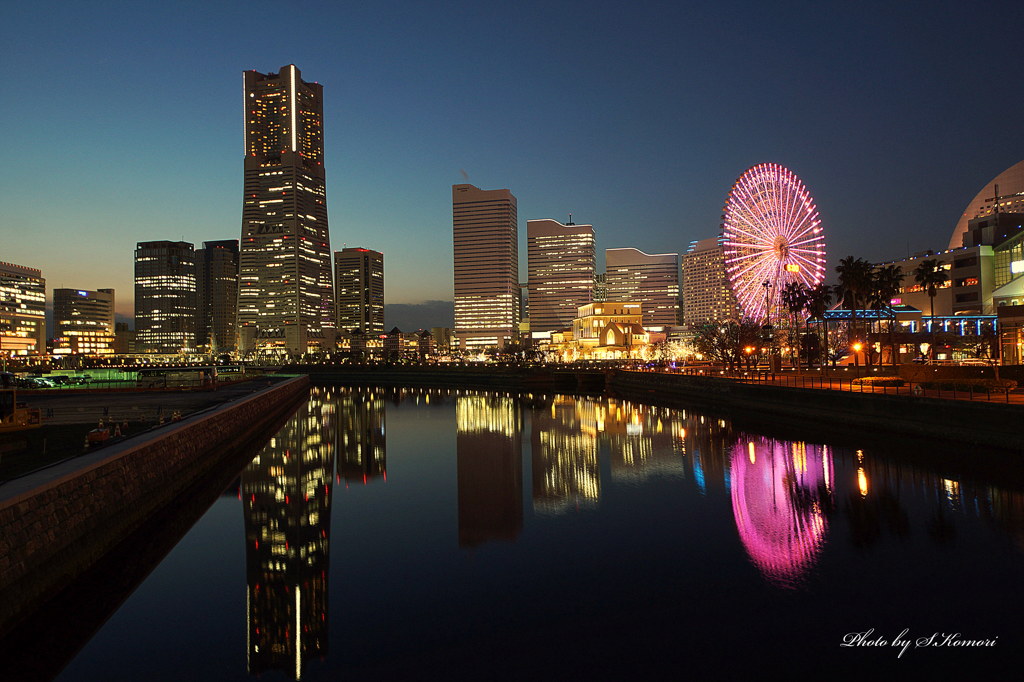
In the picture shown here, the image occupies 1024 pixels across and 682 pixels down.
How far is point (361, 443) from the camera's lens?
149 ft

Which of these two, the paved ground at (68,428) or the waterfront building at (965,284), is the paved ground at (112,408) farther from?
the waterfront building at (965,284)

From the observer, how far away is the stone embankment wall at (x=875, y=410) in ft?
100

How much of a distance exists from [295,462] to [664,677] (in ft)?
96.3

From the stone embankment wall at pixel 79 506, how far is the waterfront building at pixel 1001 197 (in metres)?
179

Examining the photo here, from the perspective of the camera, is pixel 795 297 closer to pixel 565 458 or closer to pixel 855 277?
pixel 855 277

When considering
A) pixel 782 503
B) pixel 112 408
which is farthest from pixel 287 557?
pixel 112 408

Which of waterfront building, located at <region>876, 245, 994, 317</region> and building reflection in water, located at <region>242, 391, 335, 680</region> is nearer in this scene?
building reflection in water, located at <region>242, 391, 335, 680</region>

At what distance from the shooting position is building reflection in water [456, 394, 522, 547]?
22.9 meters

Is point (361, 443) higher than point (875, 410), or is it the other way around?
point (875, 410)

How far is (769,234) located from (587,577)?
66.4m

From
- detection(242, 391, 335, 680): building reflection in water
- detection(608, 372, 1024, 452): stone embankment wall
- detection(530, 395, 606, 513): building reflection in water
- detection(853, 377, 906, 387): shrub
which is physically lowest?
detection(530, 395, 606, 513): building reflection in water

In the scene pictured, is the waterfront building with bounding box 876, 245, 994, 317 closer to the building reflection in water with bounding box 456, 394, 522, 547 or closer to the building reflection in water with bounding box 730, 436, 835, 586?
the building reflection in water with bounding box 456, 394, 522, 547

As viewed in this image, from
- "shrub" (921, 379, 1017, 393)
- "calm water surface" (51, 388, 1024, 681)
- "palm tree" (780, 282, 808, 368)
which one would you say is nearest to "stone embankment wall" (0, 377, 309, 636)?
"calm water surface" (51, 388, 1024, 681)

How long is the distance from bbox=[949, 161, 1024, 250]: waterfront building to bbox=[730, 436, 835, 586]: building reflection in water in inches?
6049
